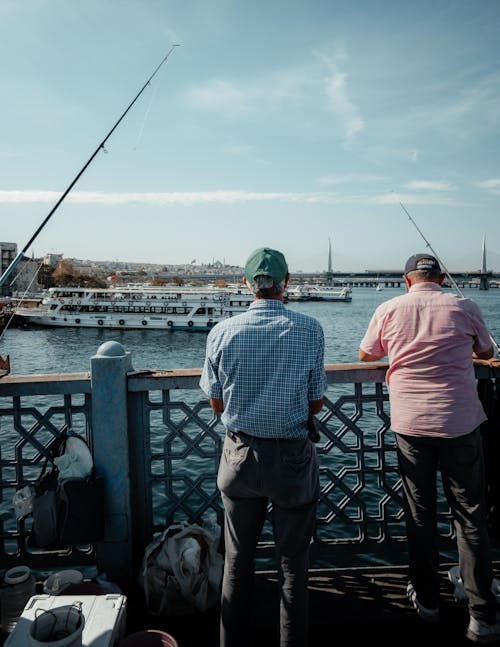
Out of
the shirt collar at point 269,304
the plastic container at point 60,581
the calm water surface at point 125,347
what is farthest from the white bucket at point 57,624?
the calm water surface at point 125,347

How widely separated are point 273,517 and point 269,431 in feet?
1.41

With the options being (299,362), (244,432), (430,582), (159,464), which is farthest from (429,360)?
(159,464)

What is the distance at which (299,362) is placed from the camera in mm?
2127

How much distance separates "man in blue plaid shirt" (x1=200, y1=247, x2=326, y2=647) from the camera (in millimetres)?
2115

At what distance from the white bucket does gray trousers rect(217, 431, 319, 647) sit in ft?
2.18

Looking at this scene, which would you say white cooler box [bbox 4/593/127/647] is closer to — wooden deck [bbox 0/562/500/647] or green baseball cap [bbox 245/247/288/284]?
wooden deck [bbox 0/562/500/647]

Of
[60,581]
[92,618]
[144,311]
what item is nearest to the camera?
[92,618]

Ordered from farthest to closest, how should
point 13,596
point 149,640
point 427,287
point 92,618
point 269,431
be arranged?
point 13,596, point 427,287, point 149,640, point 92,618, point 269,431

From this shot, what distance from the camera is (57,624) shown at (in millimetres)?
2223

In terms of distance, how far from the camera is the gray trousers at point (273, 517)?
2113 mm

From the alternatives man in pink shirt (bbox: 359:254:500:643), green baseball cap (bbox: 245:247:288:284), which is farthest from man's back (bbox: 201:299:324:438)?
man in pink shirt (bbox: 359:254:500:643)

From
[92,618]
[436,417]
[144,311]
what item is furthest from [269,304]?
[144,311]

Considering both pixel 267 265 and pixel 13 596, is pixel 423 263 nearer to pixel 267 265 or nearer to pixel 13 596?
pixel 267 265

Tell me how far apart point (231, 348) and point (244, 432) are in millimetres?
376
